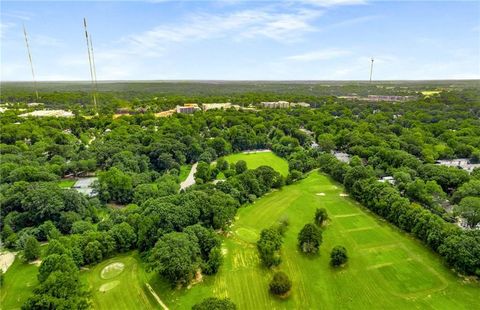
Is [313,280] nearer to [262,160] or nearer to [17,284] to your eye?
[17,284]

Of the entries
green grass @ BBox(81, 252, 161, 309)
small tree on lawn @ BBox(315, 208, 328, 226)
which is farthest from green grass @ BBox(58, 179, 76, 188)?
small tree on lawn @ BBox(315, 208, 328, 226)

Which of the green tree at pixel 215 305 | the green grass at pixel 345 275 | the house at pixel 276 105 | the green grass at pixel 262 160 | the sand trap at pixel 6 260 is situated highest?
the house at pixel 276 105

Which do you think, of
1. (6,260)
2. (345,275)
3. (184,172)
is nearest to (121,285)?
(6,260)

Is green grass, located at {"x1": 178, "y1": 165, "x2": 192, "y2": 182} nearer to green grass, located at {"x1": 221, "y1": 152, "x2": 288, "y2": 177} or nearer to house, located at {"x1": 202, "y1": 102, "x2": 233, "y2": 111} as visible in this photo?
green grass, located at {"x1": 221, "y1": 152, "x2": 288, "y2": 177}

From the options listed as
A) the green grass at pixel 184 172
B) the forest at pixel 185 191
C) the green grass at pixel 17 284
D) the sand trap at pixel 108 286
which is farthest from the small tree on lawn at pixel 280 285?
the green grass at pixel 184 172

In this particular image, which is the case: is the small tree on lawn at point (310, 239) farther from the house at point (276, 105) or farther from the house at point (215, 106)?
the house at point (276, 105)
